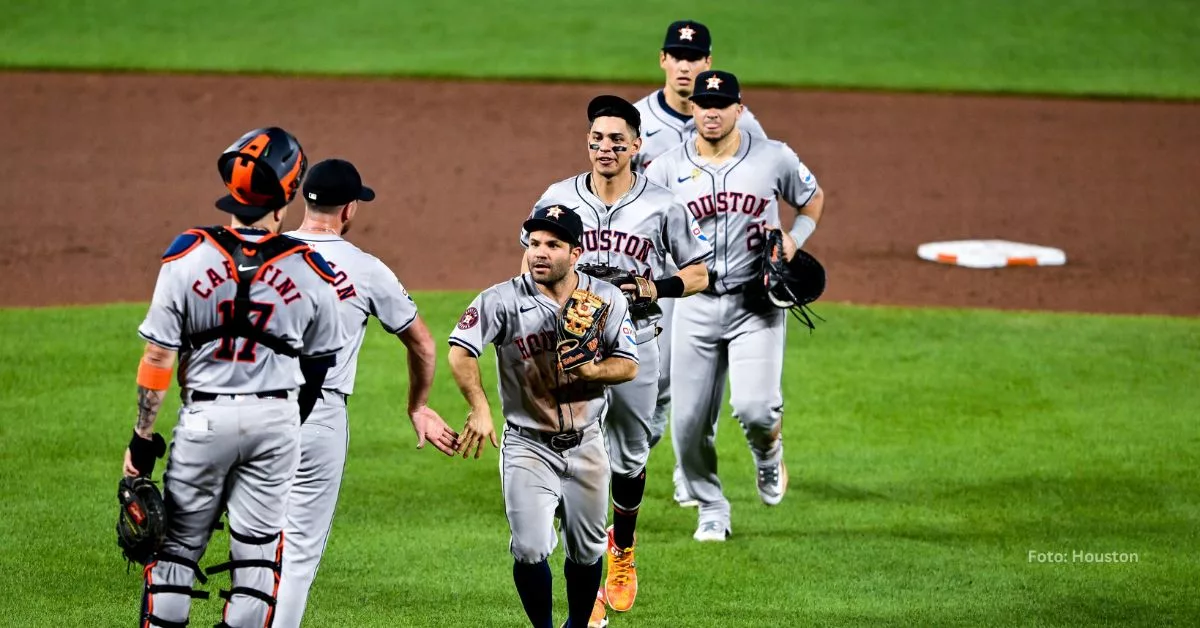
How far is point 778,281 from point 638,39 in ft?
53.1

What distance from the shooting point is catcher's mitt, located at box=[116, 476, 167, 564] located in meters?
4.93

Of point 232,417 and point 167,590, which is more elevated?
point 232,417

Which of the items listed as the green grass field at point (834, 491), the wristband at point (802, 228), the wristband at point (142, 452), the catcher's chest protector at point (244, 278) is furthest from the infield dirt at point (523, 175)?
the catcher's chest protector at point (244, 278)

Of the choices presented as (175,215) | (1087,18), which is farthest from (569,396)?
(1087,18)

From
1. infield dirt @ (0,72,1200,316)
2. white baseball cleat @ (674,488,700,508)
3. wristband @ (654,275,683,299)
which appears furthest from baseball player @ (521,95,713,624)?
infield dirt @ (0,72,1200,316)

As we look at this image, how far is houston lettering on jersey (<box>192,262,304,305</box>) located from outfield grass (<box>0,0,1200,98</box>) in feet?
51.8

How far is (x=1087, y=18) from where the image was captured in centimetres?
2545

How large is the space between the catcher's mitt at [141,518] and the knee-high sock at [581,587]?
1769 mm

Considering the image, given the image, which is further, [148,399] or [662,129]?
[662,129]

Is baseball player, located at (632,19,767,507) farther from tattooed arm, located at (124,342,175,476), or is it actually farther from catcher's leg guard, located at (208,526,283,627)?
tattooed arm, located at (124,342,175,476)

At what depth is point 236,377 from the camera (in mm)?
5066

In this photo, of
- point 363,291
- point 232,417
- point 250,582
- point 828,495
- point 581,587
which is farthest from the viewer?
point 828,495

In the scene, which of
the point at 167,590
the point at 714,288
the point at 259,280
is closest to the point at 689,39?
the point at 714,288

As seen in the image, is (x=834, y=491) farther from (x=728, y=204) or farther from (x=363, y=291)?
(x=363, y=291)
